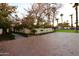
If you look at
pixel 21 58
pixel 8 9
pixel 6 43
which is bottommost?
pixel 21 58

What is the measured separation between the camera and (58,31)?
276 centimetres

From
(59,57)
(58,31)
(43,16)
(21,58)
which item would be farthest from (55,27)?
(21,58)

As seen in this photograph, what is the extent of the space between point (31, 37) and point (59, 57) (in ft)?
1.63

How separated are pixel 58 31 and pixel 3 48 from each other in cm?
82

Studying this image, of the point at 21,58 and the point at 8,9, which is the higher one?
the point at 8,9

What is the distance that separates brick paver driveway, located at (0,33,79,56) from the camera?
2.62 metres

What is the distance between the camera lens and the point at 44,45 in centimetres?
267

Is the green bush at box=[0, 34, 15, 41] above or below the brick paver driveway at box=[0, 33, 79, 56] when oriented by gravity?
above

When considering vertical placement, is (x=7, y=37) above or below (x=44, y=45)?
above

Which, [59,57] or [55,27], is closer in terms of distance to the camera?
[59,57]

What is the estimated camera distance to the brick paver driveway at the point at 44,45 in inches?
103

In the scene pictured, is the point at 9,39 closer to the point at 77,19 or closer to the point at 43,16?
the point at 43,16

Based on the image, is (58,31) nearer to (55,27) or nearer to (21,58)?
(55,27)

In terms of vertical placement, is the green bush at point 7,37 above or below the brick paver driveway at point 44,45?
above
